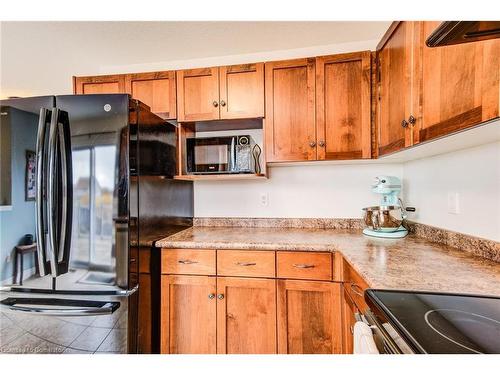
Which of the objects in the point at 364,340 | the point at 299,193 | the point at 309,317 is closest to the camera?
the point at 364,340

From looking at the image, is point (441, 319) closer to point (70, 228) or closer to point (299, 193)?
point (299, 193)

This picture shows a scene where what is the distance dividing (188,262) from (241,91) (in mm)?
1243

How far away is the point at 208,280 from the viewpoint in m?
1.53

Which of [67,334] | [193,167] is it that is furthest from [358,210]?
[67,334]

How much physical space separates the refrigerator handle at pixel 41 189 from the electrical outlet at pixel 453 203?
216cm

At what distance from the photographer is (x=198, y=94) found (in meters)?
1.82

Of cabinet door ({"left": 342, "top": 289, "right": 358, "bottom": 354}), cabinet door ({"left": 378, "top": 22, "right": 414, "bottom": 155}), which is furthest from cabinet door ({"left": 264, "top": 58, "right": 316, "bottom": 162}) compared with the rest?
cabinet door ({"left": 342, "top": 289, "right": 358, "bottom": 354})

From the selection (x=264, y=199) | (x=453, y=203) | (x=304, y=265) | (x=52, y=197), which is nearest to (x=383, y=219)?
(x=453, y=203)

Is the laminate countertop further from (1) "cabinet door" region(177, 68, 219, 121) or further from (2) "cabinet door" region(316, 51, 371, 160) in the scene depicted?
(1) "cabinet door" region(177, 68, 219, 121)

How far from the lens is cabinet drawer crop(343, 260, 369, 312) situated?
3.43ft

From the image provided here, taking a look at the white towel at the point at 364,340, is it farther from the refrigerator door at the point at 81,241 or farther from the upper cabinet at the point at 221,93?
the upper cabinet at the point at 221,93

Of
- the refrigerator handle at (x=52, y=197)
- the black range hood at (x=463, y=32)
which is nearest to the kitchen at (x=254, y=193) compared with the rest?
the refrigerator handle at (x=52, y=197)

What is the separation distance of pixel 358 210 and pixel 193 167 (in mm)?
1341
